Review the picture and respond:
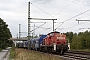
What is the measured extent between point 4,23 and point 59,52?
6003cm

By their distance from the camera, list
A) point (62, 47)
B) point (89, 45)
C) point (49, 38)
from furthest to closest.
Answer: point (89, 45)
point (49, 38)
point (62, 47)

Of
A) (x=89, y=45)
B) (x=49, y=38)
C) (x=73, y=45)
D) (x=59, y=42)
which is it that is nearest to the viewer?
(x=59, y=42)

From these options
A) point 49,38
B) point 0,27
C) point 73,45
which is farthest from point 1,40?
point 49,38

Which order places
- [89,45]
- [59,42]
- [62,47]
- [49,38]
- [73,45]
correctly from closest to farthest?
[62,47]
[59,42]
[49,38]
[89,45]
[73,45]

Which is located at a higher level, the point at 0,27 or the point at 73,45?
the point at 0,27

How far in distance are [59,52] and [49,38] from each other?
3.06 metres

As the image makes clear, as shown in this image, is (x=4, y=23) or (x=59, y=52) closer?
(x=59, y=52)

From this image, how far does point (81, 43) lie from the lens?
8131 centimetres

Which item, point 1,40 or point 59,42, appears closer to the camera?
point 59,42

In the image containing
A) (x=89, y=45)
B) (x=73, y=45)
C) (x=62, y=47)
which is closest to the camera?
(x=62, y=47)

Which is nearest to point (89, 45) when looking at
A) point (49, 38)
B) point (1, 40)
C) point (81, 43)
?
point (81, 43)

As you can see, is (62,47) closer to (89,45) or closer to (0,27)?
(89,45)

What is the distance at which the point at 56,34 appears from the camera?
3194cm

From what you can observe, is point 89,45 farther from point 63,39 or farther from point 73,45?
point 63,39
